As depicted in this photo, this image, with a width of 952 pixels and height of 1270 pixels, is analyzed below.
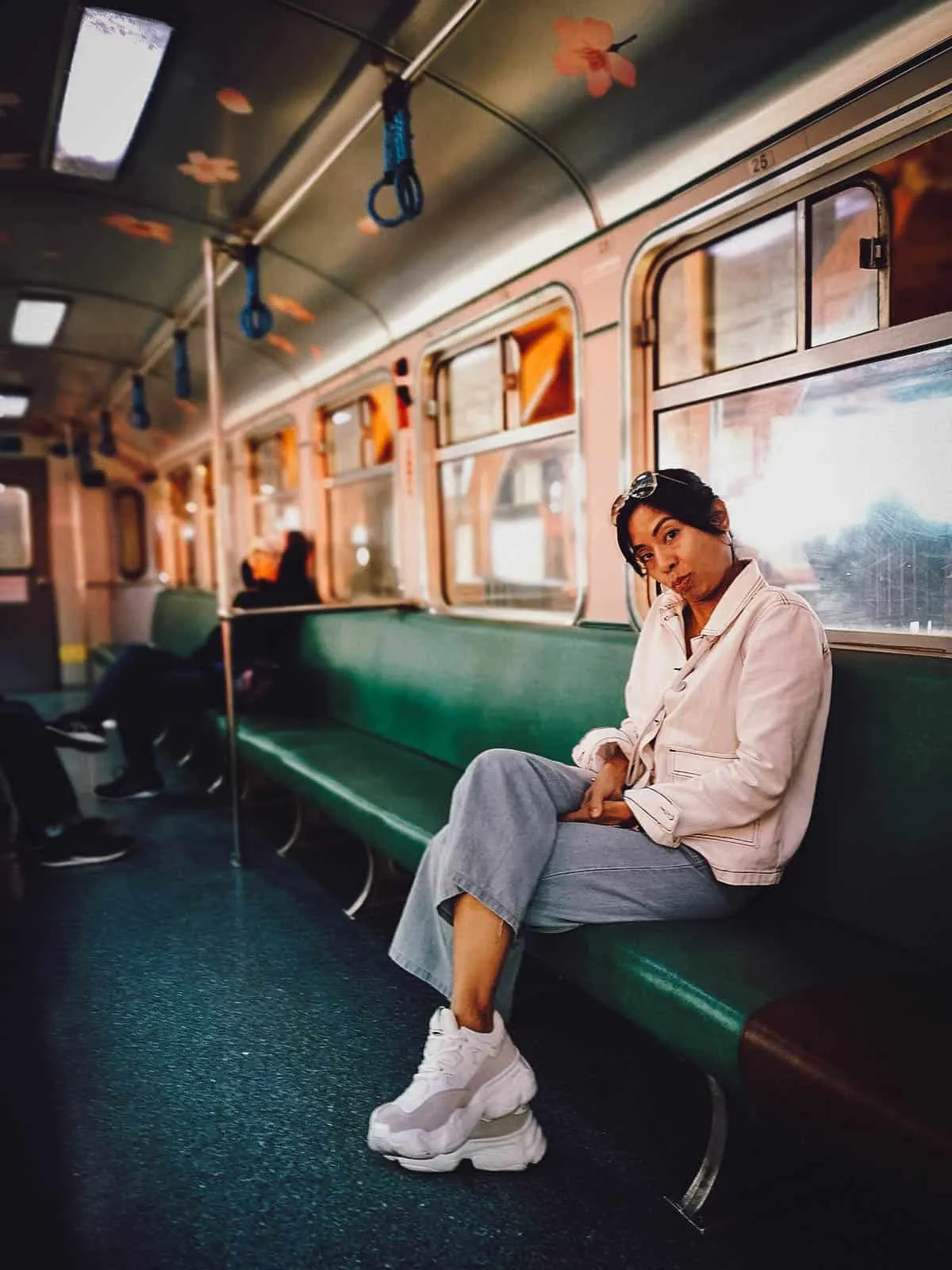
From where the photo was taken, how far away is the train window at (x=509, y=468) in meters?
3.86

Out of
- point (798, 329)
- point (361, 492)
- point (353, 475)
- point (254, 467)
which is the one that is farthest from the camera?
point (254, 467)

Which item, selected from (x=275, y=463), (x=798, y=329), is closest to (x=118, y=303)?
(x=275, y=463)

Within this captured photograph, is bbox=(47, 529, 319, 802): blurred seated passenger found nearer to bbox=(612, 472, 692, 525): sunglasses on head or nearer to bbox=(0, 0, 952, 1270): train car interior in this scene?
bbox=(0, 0, 952, 1270): train car interior

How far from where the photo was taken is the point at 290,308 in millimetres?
5152

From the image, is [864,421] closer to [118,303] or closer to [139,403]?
[118,303]

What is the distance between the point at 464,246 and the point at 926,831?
2968 millimetres

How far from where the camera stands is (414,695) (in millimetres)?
3896

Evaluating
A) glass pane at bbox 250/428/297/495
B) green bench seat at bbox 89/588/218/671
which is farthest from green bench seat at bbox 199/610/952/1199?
glass pane at bbox 250/428/297/495

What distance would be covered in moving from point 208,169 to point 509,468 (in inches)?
106

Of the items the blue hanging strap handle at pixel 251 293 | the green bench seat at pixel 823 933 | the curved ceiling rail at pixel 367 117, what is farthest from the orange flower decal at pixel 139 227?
the green bench seat at pixel 823 933

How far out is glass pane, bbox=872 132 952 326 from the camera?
2.18 m

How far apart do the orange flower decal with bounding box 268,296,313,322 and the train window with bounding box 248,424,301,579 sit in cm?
118

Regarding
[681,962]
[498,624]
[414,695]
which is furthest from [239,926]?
[681,962]

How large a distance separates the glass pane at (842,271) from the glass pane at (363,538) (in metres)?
3.00
